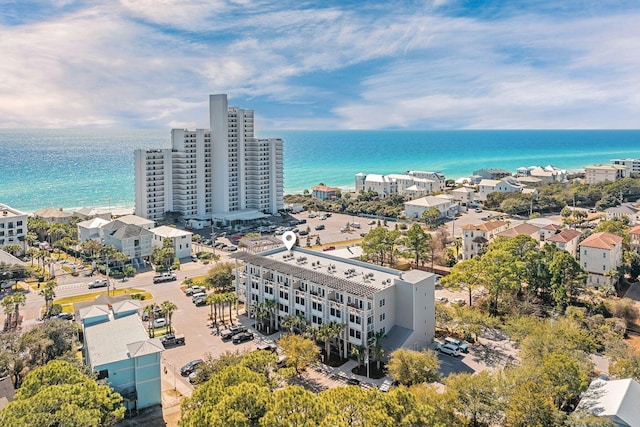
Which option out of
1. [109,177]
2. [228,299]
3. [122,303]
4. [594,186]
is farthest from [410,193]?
[109,177]

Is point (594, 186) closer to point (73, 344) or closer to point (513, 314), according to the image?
point (513, 314)

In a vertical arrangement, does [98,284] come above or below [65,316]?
above

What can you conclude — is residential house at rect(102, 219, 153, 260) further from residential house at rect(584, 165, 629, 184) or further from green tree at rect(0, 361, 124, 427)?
residential house at rect(584, 165, 629, 184)

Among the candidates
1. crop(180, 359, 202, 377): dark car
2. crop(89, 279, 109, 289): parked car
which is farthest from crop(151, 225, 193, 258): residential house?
crop(180, 359, 202, 377): dark car

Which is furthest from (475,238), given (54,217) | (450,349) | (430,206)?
(54,217)

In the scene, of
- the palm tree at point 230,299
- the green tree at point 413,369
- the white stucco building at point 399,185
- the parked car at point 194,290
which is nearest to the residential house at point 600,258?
the green tree at point 413,369

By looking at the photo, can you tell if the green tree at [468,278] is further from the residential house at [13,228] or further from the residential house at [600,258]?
the residential house at [13,228]

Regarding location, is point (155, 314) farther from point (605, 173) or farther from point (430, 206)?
point (605, 173)
